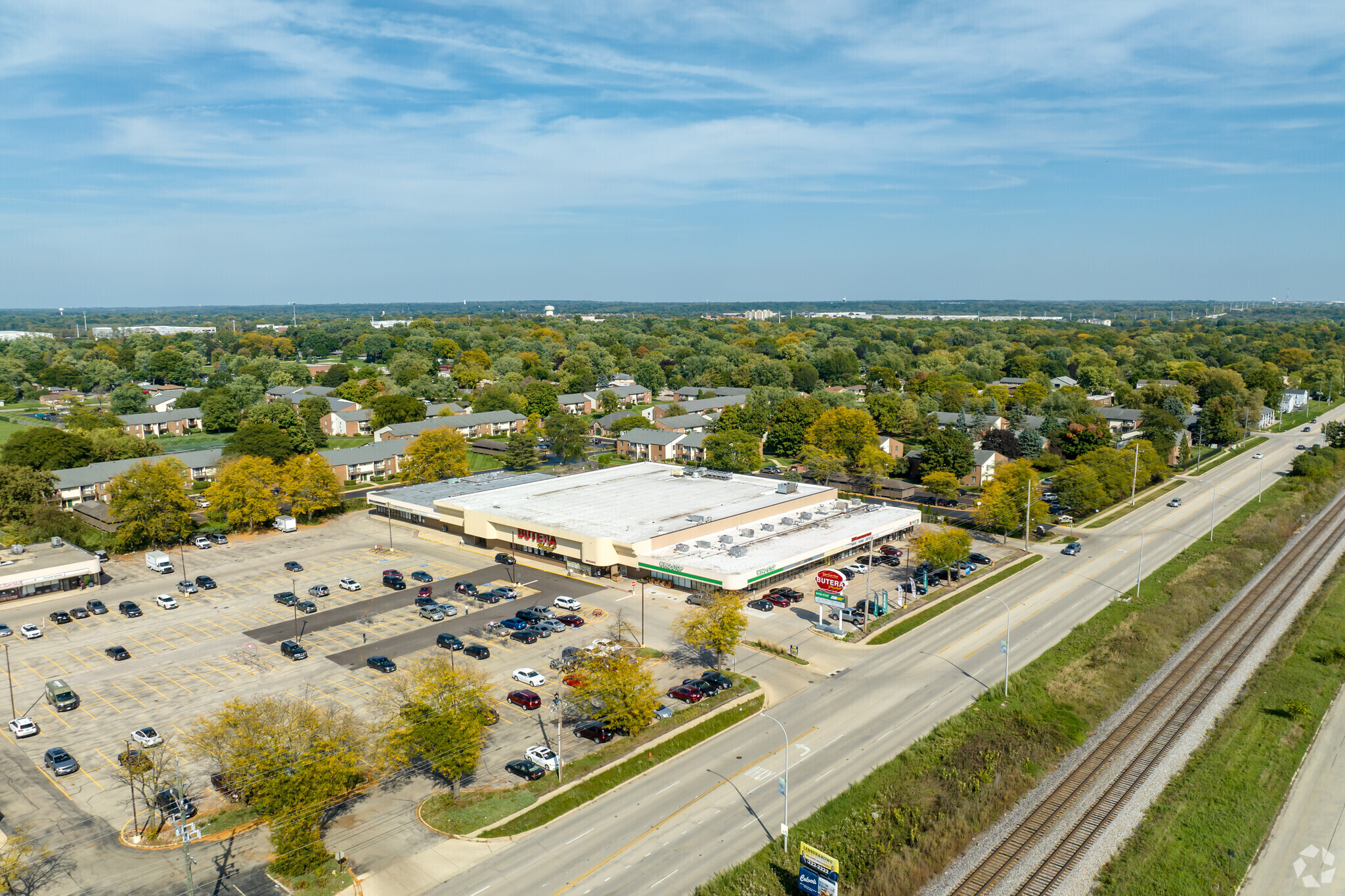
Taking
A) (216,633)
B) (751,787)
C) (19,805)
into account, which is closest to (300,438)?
(216,633)

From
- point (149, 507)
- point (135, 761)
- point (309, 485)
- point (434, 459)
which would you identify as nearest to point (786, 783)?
point (135, 761)

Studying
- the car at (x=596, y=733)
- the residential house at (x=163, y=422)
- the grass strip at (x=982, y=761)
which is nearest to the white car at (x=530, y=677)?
the car at (x=596, y=733)

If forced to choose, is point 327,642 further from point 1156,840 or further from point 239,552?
point 1156,840

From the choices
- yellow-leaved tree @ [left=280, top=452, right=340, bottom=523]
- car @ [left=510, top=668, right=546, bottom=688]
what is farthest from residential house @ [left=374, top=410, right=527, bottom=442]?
car @ [left=510, top=668, right=546, bottom=688]

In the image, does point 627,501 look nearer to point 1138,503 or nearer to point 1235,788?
point 1235,788

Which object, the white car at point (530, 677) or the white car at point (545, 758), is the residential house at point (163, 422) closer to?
the white car at point (530, 677)

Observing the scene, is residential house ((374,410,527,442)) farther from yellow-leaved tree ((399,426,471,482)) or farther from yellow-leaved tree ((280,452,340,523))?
yellow-leaved tree ((280,452,340,523))
